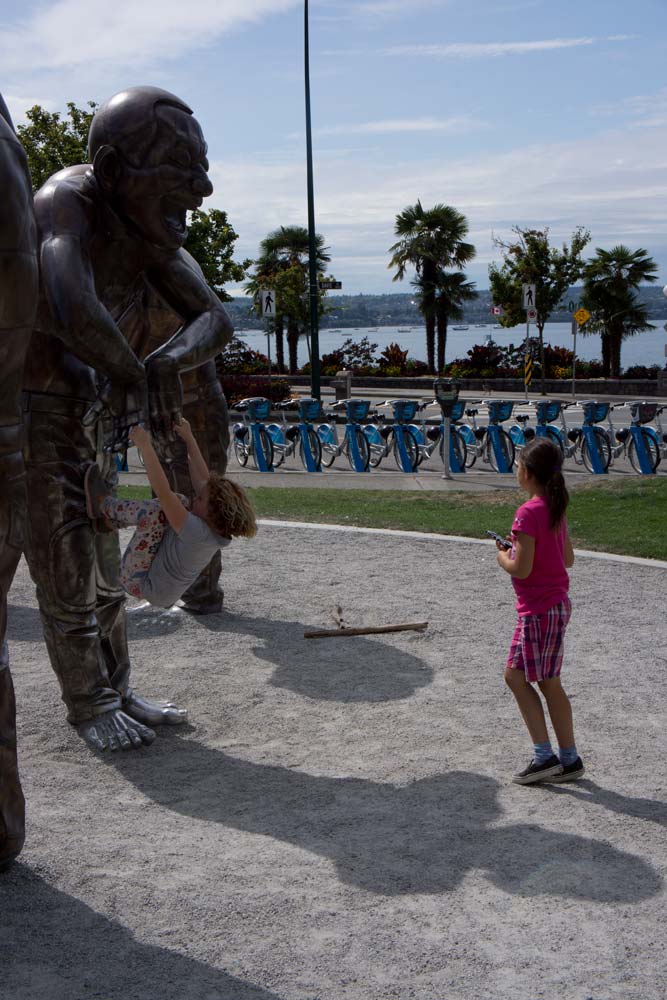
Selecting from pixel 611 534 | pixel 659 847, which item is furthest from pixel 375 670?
pixel 611 534

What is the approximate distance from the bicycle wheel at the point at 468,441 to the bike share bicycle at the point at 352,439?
53.2 inches

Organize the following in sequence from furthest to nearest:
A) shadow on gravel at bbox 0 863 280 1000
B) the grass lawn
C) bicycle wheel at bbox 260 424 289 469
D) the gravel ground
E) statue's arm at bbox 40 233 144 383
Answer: bicycle wheel at bbox 260 424 289 469 → the grass lawn → statue's arm at bbox 40 233 144 383 → the gravel ground → shadow on gravel at bbox 0 863 280 1000

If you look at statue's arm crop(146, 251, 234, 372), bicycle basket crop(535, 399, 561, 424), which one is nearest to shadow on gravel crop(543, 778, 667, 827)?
statue's arm crop(146, 251, 234, 372)

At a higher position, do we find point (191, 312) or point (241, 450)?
point (191, 312)

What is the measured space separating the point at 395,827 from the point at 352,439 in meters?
12.1

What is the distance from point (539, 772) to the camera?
14.2 ft

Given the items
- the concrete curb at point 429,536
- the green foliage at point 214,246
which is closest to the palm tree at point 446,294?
the green foliage at point 214,246

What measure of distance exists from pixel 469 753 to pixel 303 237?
44.0 meters

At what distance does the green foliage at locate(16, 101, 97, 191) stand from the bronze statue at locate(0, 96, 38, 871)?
77.8 feet

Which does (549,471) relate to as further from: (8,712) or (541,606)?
(8,712)

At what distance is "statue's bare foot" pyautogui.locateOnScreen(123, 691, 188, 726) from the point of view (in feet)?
16.6

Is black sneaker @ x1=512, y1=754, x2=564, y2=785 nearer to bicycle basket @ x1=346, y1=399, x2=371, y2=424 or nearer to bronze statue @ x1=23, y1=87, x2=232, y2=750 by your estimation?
bronze statue @ x1=23, y1=87, x2=232, y2=750

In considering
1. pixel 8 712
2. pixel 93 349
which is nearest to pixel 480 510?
pixel 93 349

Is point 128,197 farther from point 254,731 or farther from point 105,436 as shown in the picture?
point 254,731
